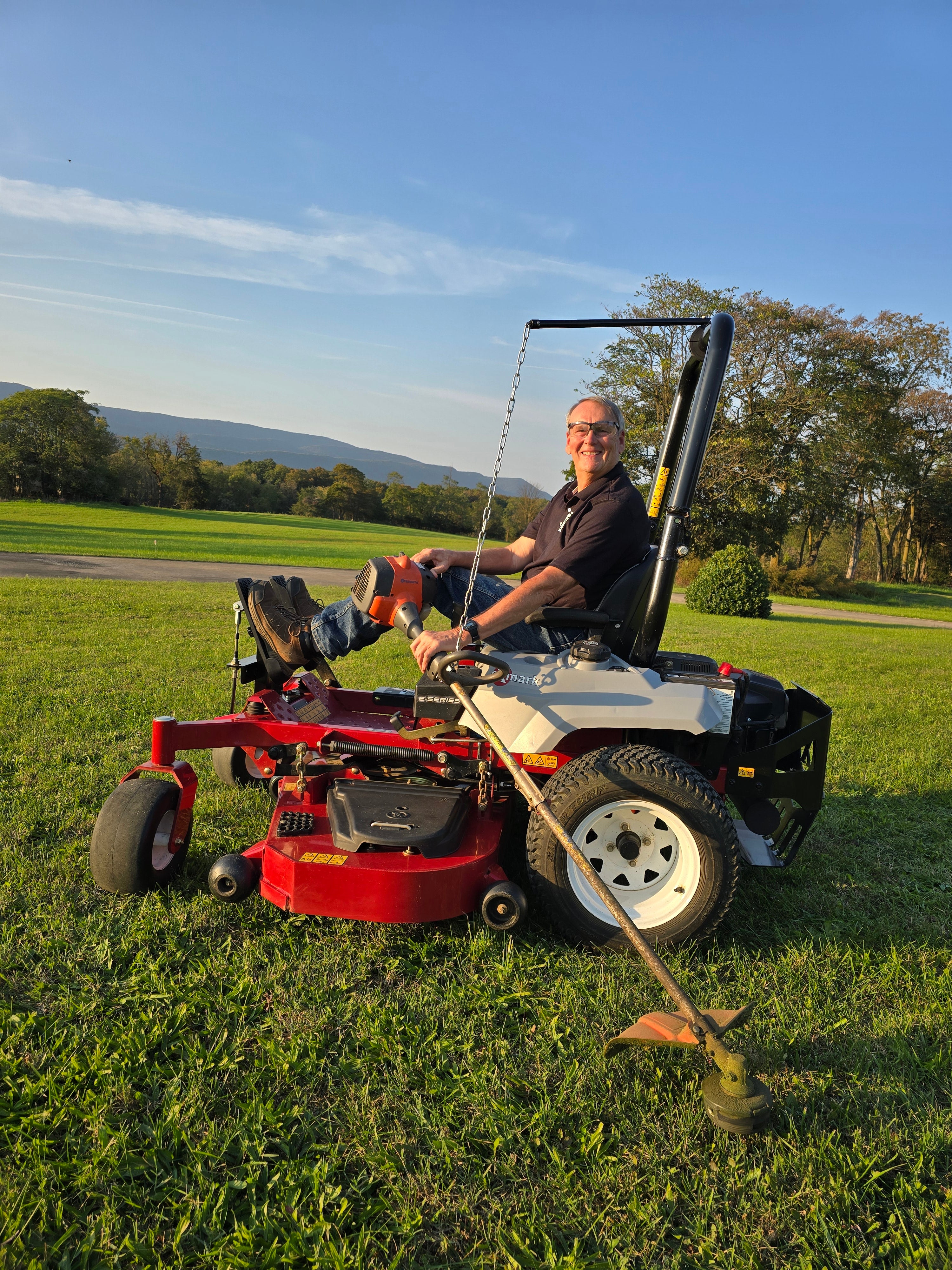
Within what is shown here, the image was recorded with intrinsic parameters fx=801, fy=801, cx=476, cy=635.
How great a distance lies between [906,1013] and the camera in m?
2.74

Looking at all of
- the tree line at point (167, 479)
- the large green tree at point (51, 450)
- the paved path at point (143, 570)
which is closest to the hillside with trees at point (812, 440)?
the paved path at point (143, 570)

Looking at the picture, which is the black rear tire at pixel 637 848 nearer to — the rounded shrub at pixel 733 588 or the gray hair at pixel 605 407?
the gray hair at pixel 605 407

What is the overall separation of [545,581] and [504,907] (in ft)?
4.32

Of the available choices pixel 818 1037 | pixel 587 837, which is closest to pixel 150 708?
pixel 587 837

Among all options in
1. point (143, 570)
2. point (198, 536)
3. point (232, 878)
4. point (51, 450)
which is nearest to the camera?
point (232, 878)

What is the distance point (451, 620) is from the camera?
3.70m

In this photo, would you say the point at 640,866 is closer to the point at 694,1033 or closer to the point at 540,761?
the point at 540,761

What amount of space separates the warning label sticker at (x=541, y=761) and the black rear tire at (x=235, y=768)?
180cm

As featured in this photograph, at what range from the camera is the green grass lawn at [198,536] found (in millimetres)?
24625

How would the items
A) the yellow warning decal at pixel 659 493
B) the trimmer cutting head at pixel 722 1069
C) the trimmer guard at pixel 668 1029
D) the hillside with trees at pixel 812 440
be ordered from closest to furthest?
the trimmer cutting head at pixel 722 1069 < the trimmer guard at pixel 668 1029 < the yellow warning decal at pixel 659 493 < the hillside with trees at pixel 812 440

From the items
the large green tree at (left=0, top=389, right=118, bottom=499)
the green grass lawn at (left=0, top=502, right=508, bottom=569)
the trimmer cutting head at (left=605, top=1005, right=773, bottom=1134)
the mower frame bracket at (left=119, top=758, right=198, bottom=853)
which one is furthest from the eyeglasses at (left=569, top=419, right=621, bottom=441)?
the large green tree at (left=0, top=389, right=118, bottom=499)

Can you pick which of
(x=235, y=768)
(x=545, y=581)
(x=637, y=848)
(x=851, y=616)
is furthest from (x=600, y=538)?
(x=851, y=616)

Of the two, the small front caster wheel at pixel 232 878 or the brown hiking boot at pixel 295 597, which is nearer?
the small front caster wheel at pixel 232 878

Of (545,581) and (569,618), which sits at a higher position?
(545,581)
